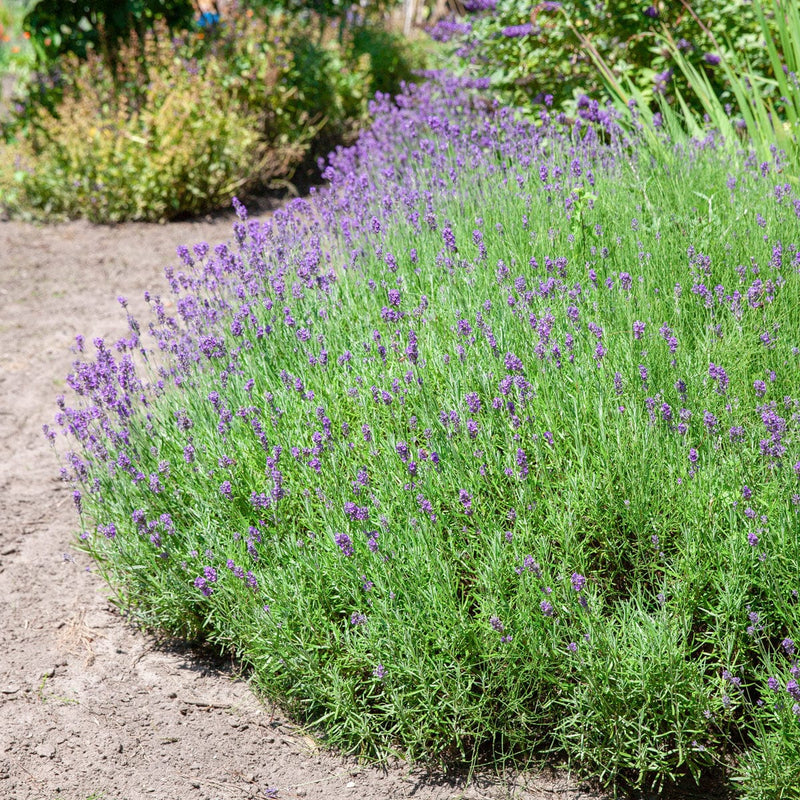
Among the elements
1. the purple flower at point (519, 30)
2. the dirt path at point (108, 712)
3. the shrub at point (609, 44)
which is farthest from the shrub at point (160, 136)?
Answer: the dirt path at point (108, 712)

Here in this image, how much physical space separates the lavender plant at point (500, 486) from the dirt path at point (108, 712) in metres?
0.11

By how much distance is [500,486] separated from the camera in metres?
2.73

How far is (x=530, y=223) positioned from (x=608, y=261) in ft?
1.51

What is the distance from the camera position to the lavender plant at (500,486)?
234 cm

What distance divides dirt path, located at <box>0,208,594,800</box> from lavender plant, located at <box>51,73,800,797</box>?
0.36ft

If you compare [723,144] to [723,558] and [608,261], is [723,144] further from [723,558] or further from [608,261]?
[723,558]

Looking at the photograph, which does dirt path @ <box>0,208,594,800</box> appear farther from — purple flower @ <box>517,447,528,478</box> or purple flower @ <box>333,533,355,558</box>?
purple flower @ <box>517,447,528,478</box>

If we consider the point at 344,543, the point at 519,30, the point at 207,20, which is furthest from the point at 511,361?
the point at 207,20

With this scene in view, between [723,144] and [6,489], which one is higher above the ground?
[723,144]

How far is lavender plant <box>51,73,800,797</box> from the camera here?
234 centimetres

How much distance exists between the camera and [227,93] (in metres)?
7.98

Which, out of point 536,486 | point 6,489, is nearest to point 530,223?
point 536,486

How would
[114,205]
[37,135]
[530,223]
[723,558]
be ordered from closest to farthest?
[723,558]
[530,223]
[114,205]
[37,135]

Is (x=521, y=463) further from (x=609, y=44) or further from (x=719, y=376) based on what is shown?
(x=609, y=44)
